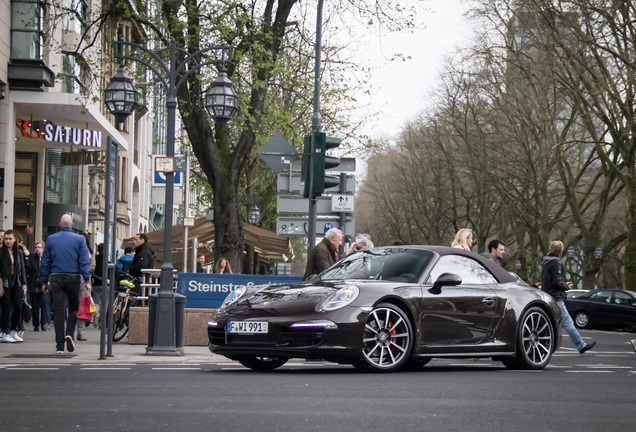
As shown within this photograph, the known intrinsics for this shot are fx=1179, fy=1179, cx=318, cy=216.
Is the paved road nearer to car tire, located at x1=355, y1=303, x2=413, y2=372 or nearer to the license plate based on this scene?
car tire, located at x1=355, y1=303, x2=413, y2=372

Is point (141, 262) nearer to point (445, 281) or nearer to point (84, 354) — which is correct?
point (84, 354)

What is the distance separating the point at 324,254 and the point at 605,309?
2570cm

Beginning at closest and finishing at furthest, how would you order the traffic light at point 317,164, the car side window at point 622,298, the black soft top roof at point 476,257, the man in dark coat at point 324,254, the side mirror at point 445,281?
1. the side mirror at point 445,281
2. the black soft top roof at point 476,257
3. the man in dark coat at point 324,254
4. the traffic light at point 317,164
5. the car side window at point 622,298

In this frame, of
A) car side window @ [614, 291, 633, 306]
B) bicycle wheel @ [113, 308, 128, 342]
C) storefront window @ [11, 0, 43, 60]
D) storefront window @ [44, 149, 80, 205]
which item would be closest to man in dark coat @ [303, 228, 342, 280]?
bicycle wheel @ [113, 308, 128, 342]

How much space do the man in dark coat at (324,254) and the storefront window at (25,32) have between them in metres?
18.4

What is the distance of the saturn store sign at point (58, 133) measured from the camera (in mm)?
33750

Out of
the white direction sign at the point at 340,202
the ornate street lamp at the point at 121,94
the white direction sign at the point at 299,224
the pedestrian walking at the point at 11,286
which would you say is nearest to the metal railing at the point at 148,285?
the pedestrian walking at the point at 11,286

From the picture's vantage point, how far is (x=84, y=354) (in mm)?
15195

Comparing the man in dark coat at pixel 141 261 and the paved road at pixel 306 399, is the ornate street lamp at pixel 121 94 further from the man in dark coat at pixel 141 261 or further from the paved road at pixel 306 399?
the paved road at pixel 306 399

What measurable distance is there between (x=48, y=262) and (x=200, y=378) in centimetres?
505

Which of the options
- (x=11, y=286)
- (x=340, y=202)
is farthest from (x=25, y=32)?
(x=11, y=286)

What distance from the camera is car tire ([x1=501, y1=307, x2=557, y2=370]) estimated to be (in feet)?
42.4

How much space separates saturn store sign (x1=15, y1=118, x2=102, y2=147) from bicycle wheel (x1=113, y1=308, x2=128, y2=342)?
15.4m

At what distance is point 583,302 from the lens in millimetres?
39906
